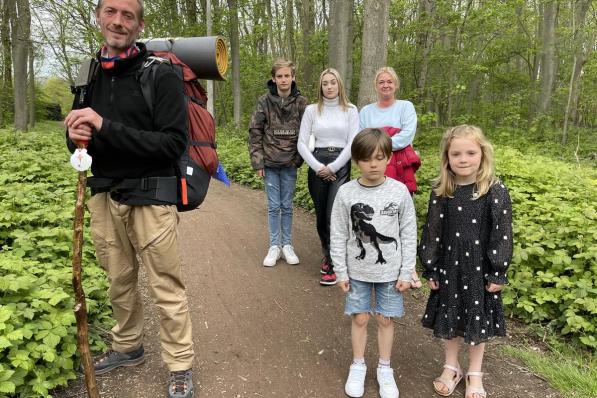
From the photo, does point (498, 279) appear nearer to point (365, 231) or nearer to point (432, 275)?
point (432, 275)

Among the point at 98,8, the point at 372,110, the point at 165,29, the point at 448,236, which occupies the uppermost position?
the point at 165,29

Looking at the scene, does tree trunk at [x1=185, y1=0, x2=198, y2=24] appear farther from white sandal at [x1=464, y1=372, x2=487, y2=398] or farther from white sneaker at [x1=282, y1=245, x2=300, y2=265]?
white sandal at [x1=464, y1=372, x2=487, y2=398]

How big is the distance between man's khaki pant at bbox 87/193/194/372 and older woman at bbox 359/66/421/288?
2.40 meters

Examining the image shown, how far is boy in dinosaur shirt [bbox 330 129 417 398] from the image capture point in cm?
277

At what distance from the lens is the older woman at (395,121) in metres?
4.18

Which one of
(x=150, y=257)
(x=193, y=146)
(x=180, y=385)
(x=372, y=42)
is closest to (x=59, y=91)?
(x=372, y=42)

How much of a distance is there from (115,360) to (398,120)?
3.23m

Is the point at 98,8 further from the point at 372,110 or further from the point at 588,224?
the point at 588,224

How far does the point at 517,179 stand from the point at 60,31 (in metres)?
21.4

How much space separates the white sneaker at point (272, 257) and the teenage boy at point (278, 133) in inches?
18.0

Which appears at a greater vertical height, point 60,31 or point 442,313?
point 60,31

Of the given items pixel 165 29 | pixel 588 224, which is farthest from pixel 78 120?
pixel 165 29

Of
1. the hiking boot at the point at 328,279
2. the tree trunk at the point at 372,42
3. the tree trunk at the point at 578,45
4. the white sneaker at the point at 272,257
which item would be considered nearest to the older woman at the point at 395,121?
the hiking boot at the point at 328,279

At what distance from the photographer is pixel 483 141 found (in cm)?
276
